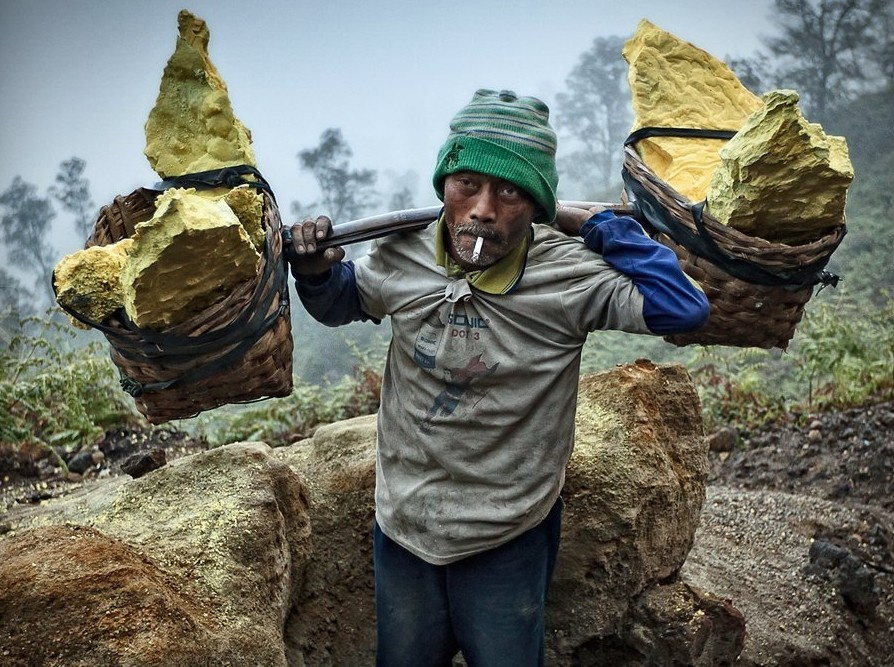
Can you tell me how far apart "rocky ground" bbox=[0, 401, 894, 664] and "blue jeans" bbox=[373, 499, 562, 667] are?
1.46 metres

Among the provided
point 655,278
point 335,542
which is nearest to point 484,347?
point 655,278

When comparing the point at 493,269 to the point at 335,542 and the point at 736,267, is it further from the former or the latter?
the point at 335,542

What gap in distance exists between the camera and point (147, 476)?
2.76 metres

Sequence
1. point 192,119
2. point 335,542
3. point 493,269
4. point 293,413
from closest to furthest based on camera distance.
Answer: point 493,269 → point 192,119 → point 335,542 → point 293,413

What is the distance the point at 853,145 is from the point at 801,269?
22.9 feet

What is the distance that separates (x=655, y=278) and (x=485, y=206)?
1.30ft

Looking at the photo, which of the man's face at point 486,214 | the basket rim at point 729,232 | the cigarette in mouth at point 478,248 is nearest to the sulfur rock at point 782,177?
the basket rim at point 729,232

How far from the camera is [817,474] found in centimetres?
477

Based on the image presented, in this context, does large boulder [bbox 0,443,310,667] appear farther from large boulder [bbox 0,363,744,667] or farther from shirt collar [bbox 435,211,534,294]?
shirt collar [bbox 435,211,534,294]

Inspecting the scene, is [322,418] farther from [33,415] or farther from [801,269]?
[801,269]

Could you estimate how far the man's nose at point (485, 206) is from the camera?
6.69 ft

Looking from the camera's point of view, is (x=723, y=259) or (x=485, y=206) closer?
(x=485, y=206)

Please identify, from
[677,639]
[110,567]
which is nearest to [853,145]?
[677,639]

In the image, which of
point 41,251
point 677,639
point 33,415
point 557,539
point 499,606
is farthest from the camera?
point 41,251
